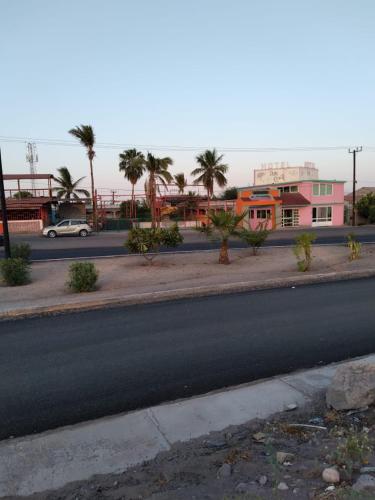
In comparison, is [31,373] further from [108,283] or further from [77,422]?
[108,283]

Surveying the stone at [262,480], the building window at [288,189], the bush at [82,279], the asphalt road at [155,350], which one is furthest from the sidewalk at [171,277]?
the building window at [288,189]

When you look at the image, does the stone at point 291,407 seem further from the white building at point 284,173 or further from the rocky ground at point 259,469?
the white building at point 284,173

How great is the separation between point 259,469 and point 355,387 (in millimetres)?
1320

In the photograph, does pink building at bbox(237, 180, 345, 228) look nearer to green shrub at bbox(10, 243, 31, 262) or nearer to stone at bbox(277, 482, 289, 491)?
green shrub at bbox(10, 243, 31, 262)

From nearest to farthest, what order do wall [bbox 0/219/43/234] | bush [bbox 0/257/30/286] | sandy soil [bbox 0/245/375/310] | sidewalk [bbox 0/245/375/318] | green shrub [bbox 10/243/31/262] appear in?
sidewalk [bbox 0/245/375/318] → sandy soil [bbox 0/245/375/310] → bush [bbox 0/257/30/286] → green shrub [bbox 10/243/31/262] → wall [bbox 0/219/43/234]

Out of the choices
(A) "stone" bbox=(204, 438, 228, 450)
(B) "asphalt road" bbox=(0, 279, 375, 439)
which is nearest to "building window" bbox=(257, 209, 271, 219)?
(B) "asphalt road" bbox=(0, 279, 375, 439)

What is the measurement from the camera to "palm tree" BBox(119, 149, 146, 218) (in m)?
52.2

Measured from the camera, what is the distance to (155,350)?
5.85 metres

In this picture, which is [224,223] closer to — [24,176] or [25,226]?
[25,226]

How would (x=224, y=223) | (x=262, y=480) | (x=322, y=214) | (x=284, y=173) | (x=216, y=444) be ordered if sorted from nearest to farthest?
(x=262, y=480), (x=216, y=444), (x=224, y=223), (x=322, y=214), (x=284, y=173)

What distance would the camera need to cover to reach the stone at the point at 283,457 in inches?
119

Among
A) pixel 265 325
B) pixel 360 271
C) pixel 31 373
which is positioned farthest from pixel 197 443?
pixel 360 271

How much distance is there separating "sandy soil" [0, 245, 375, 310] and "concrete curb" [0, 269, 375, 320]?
1.58 ft

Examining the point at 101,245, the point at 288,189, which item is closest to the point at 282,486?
the point at 101,245
